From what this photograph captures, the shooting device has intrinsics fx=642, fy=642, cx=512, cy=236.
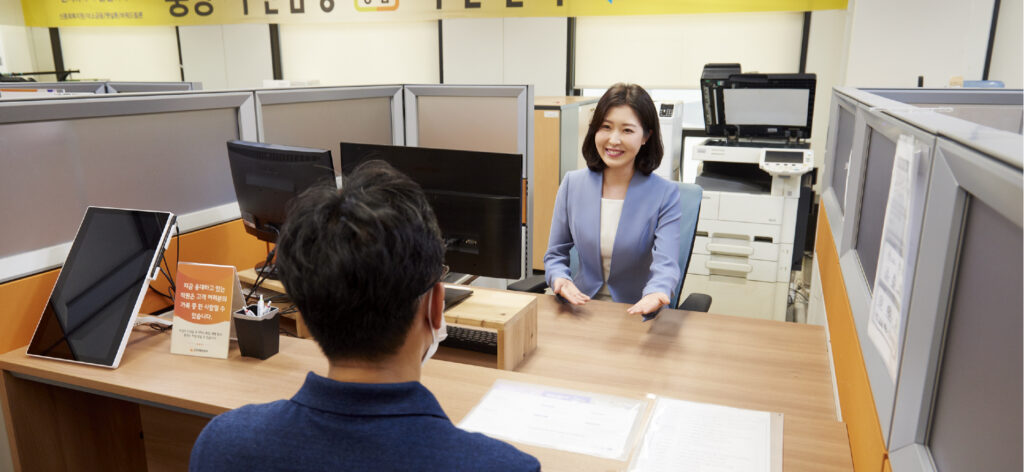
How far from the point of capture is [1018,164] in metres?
0.43

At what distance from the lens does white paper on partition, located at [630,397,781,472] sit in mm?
1039

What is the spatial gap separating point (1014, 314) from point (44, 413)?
1.84m

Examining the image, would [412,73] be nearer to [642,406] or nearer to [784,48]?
[784,48]

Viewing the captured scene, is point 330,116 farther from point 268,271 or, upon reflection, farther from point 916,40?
point 916,40

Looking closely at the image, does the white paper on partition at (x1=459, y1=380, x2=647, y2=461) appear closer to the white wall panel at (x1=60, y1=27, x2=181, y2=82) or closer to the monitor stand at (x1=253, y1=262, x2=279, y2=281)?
the monitor stand at (x1=253, y1=262, x2=279, y2=281)

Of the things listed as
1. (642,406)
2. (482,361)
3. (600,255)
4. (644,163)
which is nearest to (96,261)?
(482,361)

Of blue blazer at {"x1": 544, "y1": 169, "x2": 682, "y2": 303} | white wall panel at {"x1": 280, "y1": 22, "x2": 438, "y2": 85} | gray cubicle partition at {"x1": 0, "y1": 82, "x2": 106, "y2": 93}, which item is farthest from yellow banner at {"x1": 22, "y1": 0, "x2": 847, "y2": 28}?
blue blazer at {"x1": 544, "y1": 169, "x2": 682, "y2": 303}

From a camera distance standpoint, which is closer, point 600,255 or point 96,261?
point 96,261

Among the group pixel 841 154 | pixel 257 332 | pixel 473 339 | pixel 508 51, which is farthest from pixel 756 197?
pixel 508 51

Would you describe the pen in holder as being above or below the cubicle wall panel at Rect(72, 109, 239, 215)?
below

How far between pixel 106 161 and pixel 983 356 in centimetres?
188

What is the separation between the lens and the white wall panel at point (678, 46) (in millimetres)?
5031

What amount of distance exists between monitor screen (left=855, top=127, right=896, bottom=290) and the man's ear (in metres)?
0.73

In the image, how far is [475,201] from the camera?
164cm
